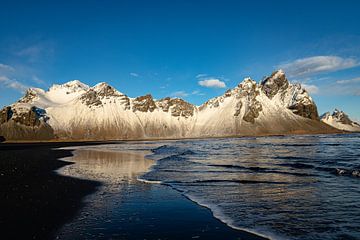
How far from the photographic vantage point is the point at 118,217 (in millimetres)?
13844

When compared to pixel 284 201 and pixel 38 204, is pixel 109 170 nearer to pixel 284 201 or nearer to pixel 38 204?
pixel 38 204

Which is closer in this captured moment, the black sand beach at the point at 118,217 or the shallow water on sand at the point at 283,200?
the black sand beach at the point at 118,217

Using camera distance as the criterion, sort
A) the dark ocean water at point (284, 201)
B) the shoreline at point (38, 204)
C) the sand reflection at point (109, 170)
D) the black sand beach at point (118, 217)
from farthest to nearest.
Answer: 1. the sand reflection at point (109, 170)
2. the dark ocean water at point (284, 201)
3. the shoreline at point (38, 204)
4. the black sand beach at point (118, 217)

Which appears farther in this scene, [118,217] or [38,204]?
[38,204]

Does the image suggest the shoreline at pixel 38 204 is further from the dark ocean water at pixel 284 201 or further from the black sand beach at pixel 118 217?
the dark ocean water at pixel 284 201

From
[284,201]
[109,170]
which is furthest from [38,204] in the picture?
[109,170]

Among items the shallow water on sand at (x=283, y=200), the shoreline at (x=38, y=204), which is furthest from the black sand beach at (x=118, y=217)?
the shallow water on sand at (x=283, y=200)

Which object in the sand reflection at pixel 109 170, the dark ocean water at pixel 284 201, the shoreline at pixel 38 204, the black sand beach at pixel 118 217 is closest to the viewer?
the black sand beach at pixel 118 217

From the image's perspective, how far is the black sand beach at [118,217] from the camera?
1140 centimetres

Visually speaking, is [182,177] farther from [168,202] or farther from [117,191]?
[168,202]

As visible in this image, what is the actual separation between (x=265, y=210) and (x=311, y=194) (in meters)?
5.20

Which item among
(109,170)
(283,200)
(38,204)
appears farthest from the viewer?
(109,170)

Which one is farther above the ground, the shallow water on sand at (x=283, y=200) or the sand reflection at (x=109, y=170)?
the shallow water on sand at (x=283, y=200)

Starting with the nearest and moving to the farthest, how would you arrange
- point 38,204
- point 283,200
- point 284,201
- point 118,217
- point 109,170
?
point 118,217 → point 38,204 → point 284,201 → point 283,200 → point 109,170
